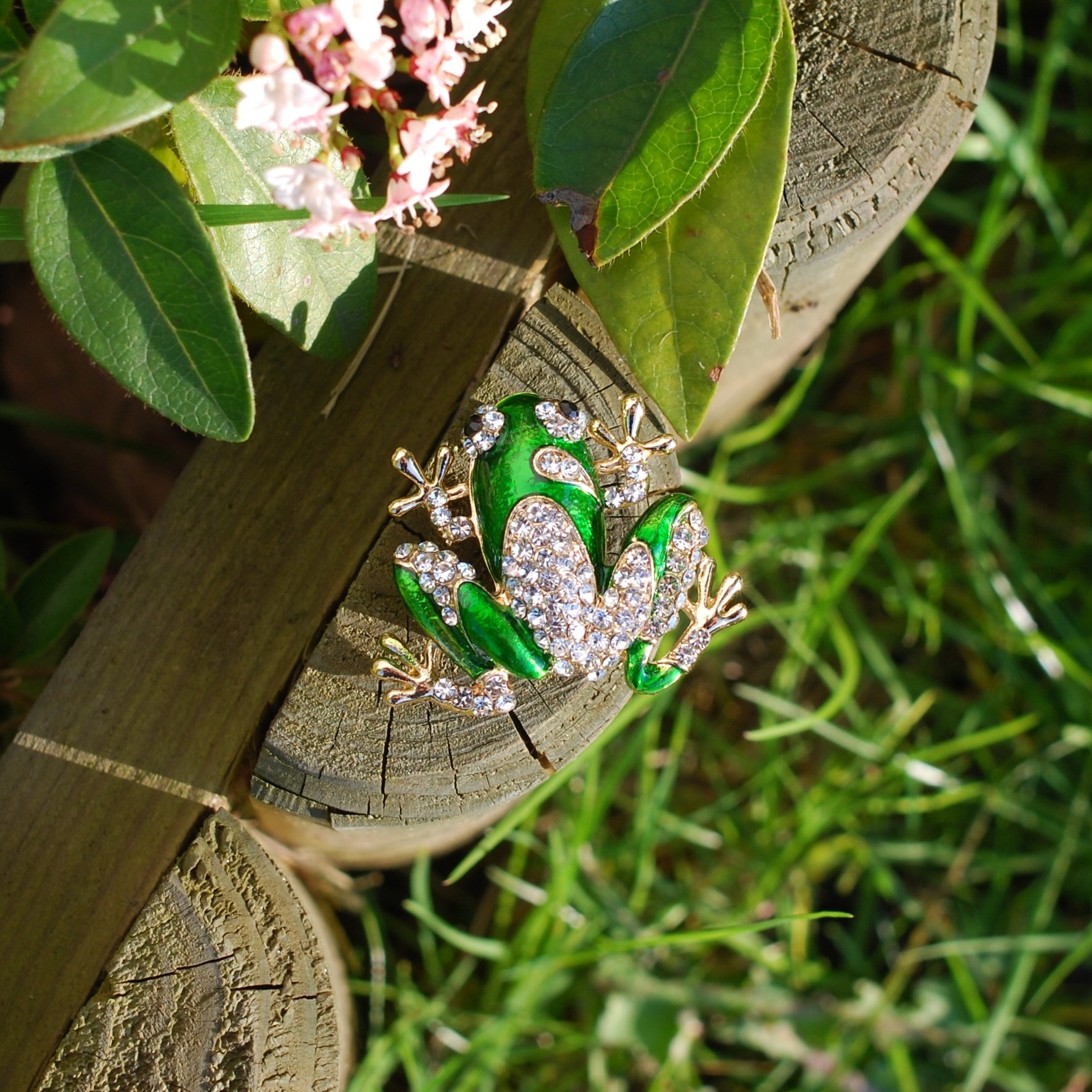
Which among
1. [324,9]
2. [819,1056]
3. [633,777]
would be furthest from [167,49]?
[819,1056]

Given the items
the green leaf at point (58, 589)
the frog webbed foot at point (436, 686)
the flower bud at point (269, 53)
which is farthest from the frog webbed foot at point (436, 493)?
the green leaf at point (58, 589)

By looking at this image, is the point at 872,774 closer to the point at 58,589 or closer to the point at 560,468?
the point at 560,468

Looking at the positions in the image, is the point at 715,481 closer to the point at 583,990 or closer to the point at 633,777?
the point at 633,777

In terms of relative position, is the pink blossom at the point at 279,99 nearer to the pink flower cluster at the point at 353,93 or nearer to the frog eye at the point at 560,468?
the pink flower cluster at the point at 353,93

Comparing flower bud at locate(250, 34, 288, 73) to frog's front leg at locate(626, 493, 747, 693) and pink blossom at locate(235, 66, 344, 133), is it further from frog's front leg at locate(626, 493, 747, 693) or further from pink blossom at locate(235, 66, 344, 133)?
frog's front leg at locate(626, 493, 747, 693)

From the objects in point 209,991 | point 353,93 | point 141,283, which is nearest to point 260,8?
point 353,93

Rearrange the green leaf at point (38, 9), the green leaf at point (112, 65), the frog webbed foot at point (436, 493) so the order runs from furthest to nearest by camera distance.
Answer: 1. the frog webbed foot at point (436, 493)
2. the green leaf at point (38, 9)
3. the green leaf at point (112, 65)

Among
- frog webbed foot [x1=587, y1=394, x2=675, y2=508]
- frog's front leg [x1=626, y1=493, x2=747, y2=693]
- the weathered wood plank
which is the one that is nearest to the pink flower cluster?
the weathered wood plank
